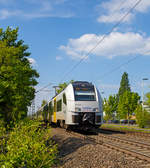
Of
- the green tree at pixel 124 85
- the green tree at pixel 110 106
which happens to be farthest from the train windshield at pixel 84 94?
the green tree at pixel 124 85

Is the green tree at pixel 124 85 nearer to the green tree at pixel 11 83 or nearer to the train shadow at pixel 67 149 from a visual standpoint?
the green tree at pixel 11 83

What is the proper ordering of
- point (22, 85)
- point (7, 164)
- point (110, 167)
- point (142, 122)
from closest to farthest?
point (7, 164)
point (110, 167)
point (22, 85)
point (142, 122)

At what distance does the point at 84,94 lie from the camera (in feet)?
56.3

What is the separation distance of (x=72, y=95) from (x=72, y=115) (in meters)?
1.45

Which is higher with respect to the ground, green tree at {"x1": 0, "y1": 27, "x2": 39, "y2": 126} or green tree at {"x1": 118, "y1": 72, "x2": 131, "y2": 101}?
green tree at {"x1": 118, "y1": 72, "x2": 131, "y2": 101}

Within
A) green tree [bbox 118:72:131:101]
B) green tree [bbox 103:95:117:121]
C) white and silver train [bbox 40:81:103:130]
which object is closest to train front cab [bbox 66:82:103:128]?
white and silver train [bbox 40:81:103:130]

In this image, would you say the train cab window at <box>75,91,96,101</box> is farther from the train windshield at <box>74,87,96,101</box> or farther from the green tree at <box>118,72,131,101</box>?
the green tree at <box>118,72,131,101</box>

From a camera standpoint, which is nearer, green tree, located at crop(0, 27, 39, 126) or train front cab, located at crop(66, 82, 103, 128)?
green tree, located at crop(0, 27, 39, 126)

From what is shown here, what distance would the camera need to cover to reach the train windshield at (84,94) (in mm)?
16922

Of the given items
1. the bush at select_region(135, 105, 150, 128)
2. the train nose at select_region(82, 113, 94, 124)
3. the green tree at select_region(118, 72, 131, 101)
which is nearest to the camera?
the train nose at select_region(82, 113, 94, 124)

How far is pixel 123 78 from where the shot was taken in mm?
107312

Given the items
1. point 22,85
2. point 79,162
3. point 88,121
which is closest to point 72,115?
point 88,121

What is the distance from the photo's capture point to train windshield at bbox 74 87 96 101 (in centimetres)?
1692

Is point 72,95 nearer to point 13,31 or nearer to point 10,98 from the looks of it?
point 10,98
